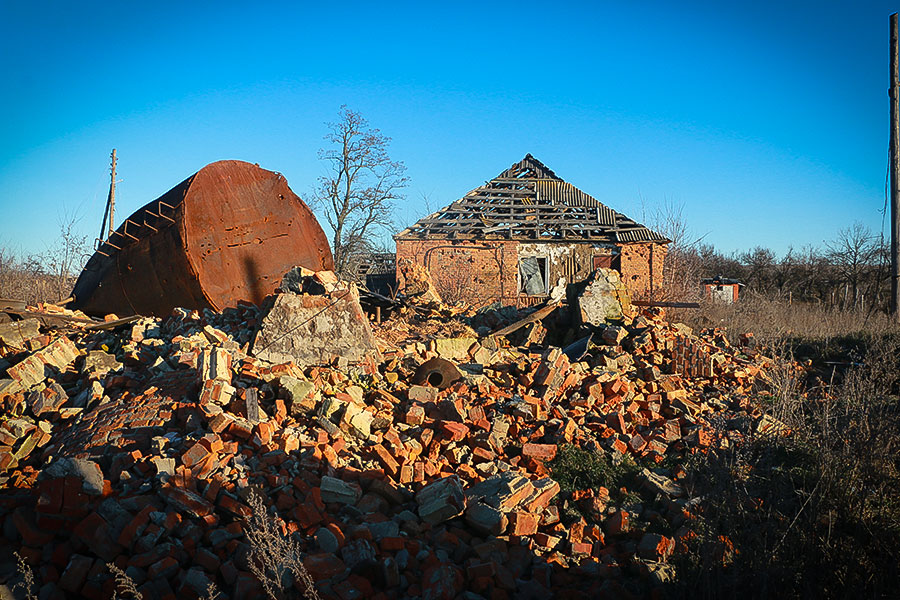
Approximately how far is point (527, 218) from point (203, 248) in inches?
531

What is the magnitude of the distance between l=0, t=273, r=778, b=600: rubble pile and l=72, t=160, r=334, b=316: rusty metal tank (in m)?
0.67

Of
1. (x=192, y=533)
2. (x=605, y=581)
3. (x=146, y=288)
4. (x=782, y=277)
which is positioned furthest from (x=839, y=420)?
(x=782, y=277)

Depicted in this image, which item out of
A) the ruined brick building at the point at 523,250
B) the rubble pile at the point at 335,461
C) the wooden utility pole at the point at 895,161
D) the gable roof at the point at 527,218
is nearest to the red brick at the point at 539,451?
the rubble pile at the point at 335,461

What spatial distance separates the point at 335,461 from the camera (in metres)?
3.86

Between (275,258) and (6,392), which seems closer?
(6,392)

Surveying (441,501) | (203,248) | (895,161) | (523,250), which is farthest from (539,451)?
(523,250)

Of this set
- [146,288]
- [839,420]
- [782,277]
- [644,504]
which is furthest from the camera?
[782,277]

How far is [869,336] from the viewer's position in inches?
363

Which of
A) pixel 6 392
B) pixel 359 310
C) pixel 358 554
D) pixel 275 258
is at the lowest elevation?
pixel 358 554

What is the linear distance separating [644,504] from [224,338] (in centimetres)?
400

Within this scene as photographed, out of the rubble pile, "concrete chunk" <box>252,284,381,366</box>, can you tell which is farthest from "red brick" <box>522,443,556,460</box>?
"concrete chunk" <box>252,284,381,366</box>

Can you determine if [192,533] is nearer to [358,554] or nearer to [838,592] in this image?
[358,554]

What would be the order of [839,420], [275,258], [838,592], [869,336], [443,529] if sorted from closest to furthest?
[838,592] → [443,529] → [839,420] → [275,258] → [869,336]

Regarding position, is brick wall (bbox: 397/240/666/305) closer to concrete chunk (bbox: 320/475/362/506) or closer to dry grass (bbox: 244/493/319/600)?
concrete chunk (bbox: 320/475/362/506)
